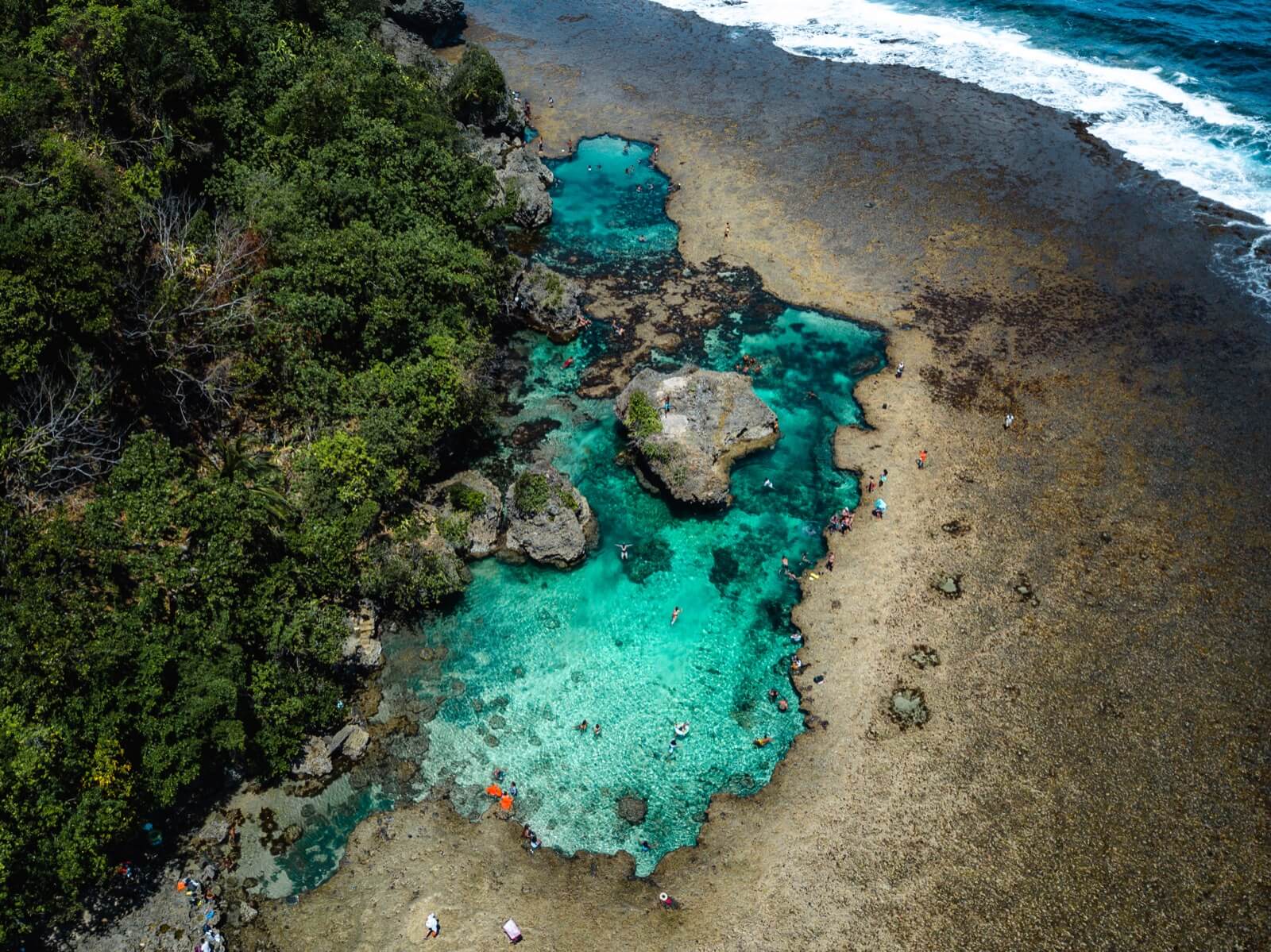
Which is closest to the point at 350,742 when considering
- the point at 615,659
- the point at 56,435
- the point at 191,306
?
the point at 615,659

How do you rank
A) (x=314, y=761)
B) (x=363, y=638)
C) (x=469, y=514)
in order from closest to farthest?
(x=314, y=761), (x=363, y=638), (x=469, y=514)

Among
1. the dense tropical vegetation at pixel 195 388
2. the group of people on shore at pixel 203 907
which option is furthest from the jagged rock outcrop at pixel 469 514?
the group of people on shore at pixel 203 907

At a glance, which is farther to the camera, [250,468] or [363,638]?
[363,638]

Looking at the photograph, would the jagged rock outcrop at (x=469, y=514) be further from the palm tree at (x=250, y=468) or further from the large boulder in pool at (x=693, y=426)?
the large boulder in pool at (x=693, y=426)

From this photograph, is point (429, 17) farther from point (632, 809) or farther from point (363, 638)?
point (632, 809)

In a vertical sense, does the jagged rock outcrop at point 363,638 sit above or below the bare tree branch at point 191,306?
below

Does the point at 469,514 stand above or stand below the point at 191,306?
below

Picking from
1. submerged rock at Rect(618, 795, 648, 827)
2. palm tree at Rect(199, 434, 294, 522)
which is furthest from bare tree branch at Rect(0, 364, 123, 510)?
submerged rock at Rect(618, 795, 648, 827)
